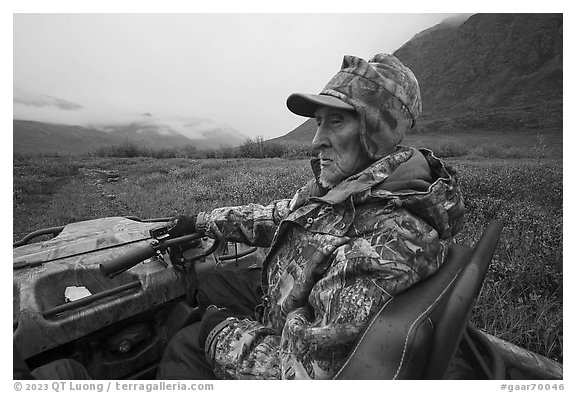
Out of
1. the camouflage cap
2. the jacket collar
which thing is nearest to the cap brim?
the camouflage cap

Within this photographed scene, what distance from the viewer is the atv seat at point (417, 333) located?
1174mm

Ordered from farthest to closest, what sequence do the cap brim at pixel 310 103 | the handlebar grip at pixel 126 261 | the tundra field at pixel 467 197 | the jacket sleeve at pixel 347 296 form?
the tundra field at pixel 467 197 < the handlebar grip at pixel 126 261 < the cap brim at pixel 310 103 < the jacket sleeve at pixel 347 296

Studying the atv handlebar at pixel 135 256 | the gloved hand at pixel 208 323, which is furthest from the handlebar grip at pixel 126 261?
the gloved hand at pixel 208 323

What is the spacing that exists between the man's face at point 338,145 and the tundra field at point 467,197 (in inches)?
73.6

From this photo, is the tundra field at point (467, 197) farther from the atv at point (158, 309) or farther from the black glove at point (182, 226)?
the black glove at point (182, 226)

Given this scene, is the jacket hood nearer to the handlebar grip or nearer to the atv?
the atv

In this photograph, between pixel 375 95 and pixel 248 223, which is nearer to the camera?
pixel 375 95

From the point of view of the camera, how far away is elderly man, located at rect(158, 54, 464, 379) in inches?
55.7

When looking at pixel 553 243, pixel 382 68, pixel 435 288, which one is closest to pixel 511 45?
pixel 553 243

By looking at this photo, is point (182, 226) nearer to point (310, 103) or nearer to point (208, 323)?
point (208, 323)

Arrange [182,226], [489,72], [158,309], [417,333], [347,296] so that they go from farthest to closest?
[489,72]
[182,226]
[158,309]
[347,296]
[417,333]

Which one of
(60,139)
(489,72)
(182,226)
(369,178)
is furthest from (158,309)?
(489,72)

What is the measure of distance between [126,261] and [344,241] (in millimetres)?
1512

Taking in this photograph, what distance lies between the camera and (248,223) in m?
2.48
